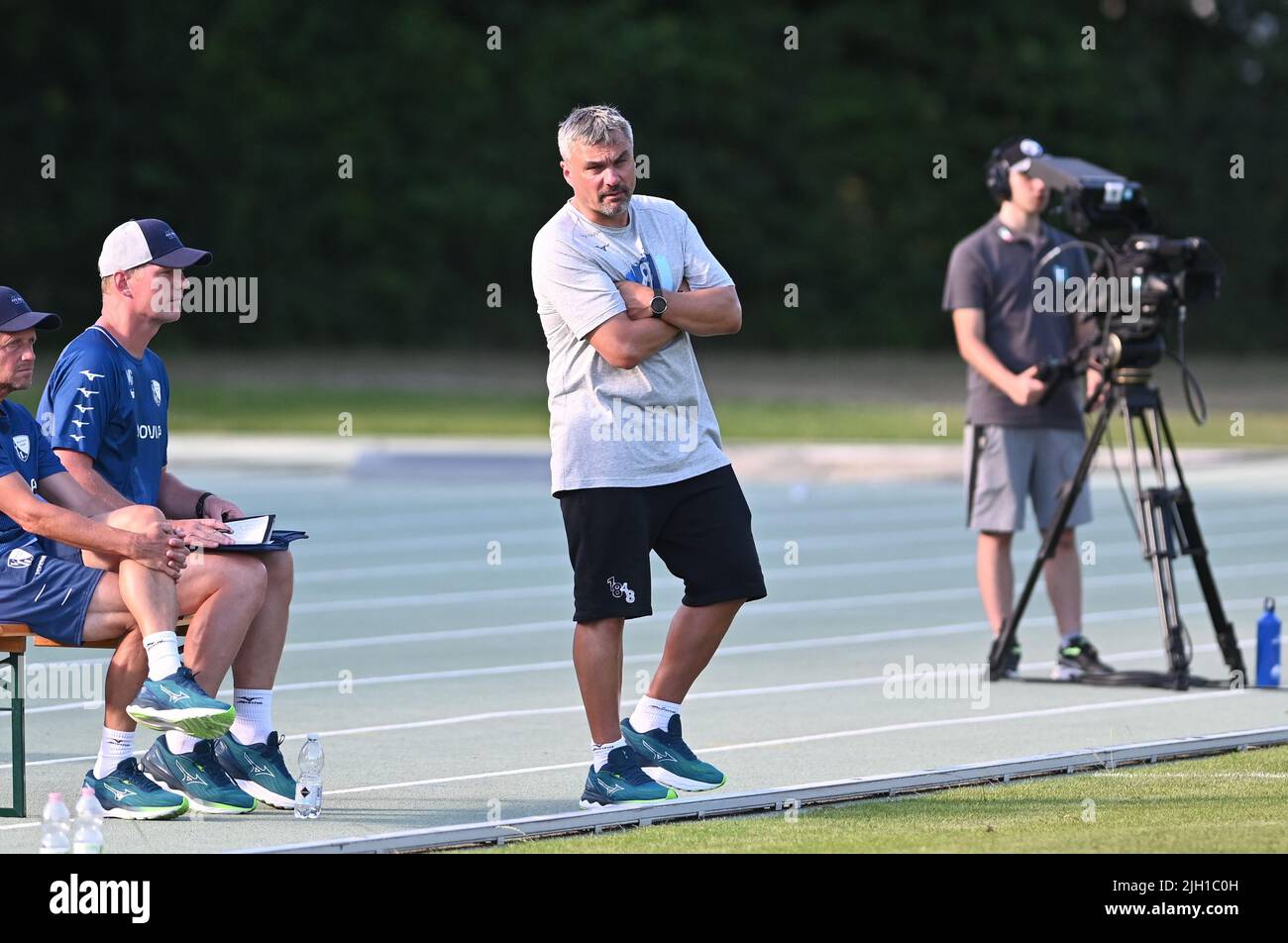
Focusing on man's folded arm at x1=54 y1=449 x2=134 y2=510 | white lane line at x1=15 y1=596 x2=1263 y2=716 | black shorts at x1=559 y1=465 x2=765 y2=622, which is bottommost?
white lane line at x1=15 y1=596 x2=1263 y2=716

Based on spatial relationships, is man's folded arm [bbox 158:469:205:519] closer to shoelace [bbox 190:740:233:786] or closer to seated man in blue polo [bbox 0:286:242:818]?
seated man in blue polo [bbox 0:286:242:818]

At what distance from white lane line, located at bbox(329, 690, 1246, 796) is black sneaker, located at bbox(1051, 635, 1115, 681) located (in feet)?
1.82

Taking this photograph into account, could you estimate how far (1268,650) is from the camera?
32.8 ft

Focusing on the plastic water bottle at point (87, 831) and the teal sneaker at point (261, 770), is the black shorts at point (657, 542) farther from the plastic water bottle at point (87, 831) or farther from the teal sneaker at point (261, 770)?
the plastic water bottle at point (87, 831)

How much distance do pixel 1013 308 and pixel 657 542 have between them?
12.0 ft

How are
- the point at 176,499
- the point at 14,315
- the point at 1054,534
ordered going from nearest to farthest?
the point at 14,315, the point at 176,499, the point at 1054,534

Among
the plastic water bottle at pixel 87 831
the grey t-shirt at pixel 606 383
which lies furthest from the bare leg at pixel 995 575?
the plastic water bottle at pixel 87 831

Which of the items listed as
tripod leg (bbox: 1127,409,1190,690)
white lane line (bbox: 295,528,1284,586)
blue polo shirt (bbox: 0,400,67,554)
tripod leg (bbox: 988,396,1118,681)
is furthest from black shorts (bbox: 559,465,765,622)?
white lane line (bbox: 295,528,1284,586)

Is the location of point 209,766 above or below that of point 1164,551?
below

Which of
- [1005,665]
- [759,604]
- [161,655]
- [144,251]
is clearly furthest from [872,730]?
[759,604]

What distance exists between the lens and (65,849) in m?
6.05

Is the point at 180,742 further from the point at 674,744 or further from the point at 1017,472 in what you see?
the point at 1017,472

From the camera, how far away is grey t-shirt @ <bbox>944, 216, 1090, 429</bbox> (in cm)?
1056
